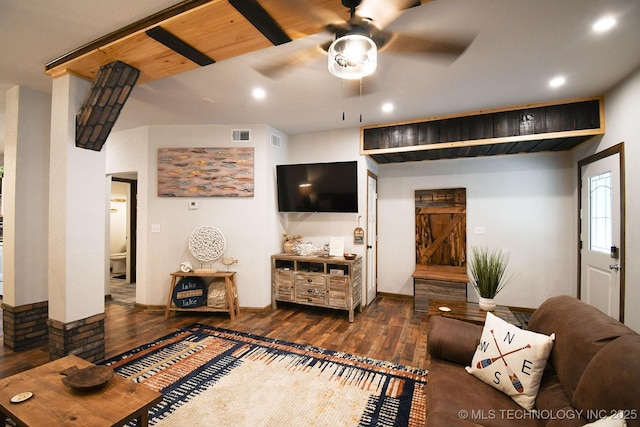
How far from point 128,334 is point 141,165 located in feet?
7.52

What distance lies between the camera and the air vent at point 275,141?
422 cm

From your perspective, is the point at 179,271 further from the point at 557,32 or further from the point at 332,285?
the point at 557,32

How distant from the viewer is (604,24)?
192cm

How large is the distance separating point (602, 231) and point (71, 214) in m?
5.33

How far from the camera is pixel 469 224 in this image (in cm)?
436

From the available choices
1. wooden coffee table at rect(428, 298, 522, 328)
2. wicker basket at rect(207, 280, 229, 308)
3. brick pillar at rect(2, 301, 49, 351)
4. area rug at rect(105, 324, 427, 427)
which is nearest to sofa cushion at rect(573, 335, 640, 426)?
area rug at rect(105, 324, 427, 427)

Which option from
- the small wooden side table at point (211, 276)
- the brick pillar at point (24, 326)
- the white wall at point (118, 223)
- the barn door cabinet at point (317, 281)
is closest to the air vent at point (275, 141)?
the barn door cabinet at point (317, 281)

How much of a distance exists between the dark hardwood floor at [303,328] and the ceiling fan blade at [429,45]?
2.66 metres

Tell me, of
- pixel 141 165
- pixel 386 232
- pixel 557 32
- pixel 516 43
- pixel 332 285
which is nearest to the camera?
pixel 557 32

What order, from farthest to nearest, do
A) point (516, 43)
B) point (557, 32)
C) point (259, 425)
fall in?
point (516, 43) → point (557, 32) → point (259, 425)

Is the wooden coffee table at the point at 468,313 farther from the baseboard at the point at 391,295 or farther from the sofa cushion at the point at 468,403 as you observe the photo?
the baseboard at the point at 391,295

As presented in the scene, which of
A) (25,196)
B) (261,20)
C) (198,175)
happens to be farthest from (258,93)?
(25,196)

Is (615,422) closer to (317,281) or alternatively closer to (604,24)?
(604,24)

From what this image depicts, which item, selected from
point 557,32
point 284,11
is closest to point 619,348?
point 557,32
